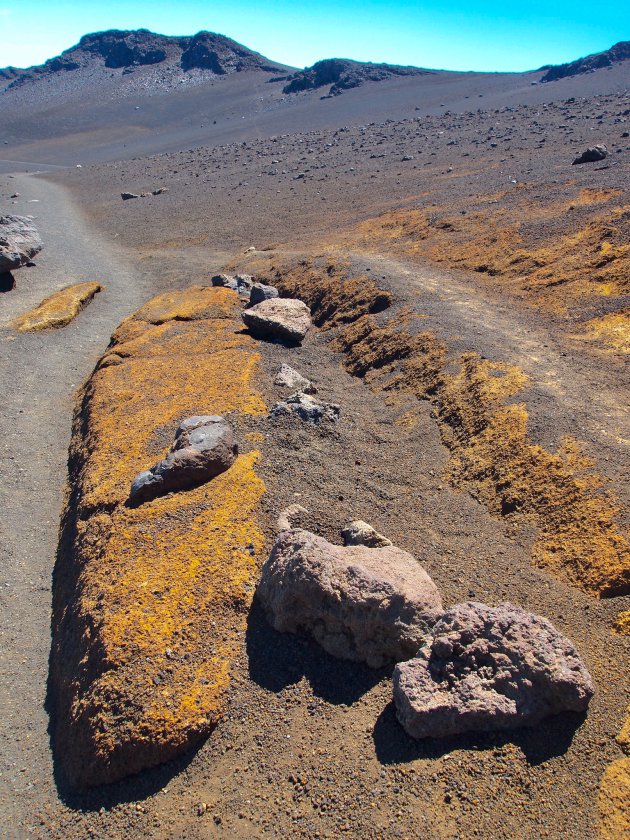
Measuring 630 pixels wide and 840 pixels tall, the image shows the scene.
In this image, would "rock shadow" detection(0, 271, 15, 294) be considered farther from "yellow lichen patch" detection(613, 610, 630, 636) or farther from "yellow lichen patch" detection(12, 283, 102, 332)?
"yellow lichen patch" detection(613, 610, 630, 636)

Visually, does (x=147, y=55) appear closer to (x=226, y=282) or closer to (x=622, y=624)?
(x=226, y=282)

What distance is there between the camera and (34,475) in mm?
9461

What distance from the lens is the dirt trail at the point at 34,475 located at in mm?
5273

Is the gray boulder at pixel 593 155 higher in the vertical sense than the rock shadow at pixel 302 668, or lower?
higher

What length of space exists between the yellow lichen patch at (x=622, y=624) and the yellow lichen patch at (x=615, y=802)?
115 cm

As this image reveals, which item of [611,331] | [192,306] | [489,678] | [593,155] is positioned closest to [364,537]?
[489,678]

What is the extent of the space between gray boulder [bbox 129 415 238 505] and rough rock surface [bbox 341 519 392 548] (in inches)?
77.6

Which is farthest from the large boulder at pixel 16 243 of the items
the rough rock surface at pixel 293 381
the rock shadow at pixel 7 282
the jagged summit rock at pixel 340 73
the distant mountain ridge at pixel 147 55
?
the distant mountain ridge at pixel 147 55

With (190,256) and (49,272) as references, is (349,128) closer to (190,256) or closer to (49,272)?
(190,256)

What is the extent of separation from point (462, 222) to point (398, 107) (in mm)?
45734

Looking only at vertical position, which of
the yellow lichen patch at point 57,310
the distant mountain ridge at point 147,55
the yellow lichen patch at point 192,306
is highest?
the distant mountain ridge at point 147,55

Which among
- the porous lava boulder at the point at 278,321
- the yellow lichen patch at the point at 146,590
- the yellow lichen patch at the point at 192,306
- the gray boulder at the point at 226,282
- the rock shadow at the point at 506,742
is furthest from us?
the gray boulder at the point at 226,282

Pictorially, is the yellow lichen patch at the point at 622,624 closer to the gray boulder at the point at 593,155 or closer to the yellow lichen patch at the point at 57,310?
the yellow lichen patch at the point at 57,310

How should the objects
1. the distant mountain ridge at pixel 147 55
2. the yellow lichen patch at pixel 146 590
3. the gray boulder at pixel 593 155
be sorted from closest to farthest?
the yellow lichen patch at pixel 146 590 → the gray boulder at pixel 593 155 → the distant mountain ridge at pixel 147 55
